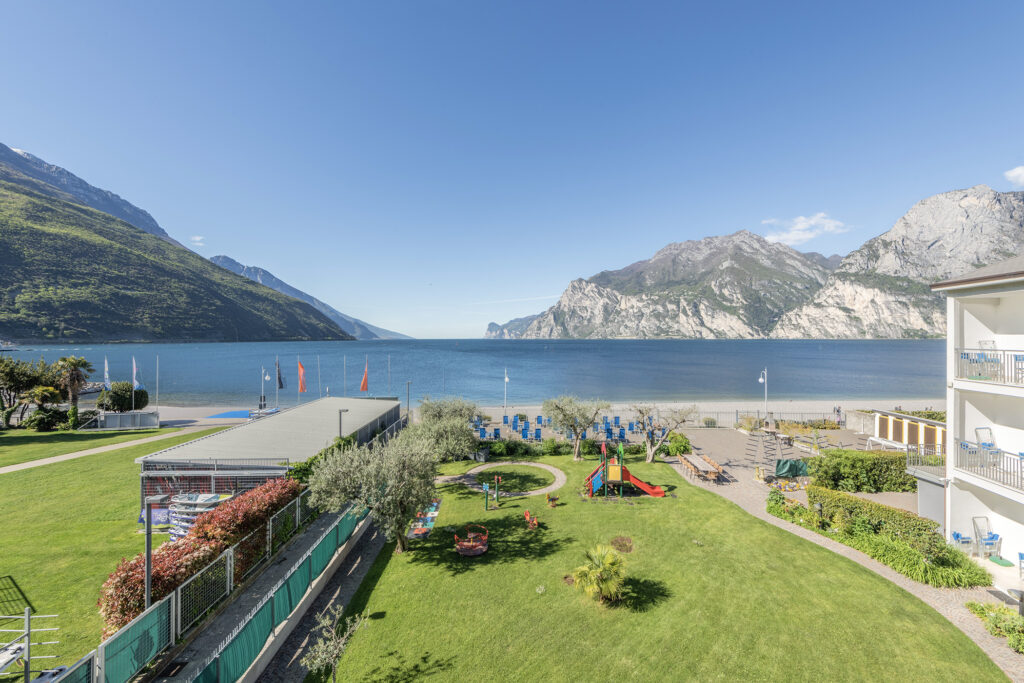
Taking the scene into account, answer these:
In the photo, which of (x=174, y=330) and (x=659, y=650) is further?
(x=174, y=330)

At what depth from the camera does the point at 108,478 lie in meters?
19.2

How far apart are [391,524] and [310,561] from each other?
8.21ft

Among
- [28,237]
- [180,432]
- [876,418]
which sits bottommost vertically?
[180,432]

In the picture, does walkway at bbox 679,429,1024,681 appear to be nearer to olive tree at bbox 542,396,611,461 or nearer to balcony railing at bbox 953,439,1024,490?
balcony railing at bbox 953,439,1024,490

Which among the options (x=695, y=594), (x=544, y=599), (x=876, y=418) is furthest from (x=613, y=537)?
(x=876, y=418)

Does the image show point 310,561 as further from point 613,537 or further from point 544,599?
point 613,537

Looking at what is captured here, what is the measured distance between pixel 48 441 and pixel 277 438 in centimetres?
2336

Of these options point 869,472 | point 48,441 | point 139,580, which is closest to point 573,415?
point 869,472

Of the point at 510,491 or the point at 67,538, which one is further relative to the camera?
the point at 510,491

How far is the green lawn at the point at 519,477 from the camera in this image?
64.7 feet

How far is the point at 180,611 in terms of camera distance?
838cm

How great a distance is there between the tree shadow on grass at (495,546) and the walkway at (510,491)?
123 inches

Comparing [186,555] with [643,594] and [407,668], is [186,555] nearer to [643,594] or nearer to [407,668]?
[407,668]

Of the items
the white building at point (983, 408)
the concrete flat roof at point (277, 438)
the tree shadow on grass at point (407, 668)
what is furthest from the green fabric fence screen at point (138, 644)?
the white building at point (983, 408)
